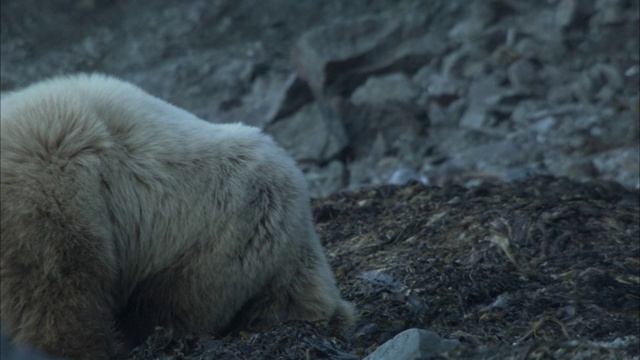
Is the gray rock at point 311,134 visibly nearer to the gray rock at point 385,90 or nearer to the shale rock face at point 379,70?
the shale rock face at point 379,70

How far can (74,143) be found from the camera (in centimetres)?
432

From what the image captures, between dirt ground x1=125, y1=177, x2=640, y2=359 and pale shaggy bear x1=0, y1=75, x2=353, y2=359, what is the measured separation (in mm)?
189

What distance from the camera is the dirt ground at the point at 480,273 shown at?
172 inches

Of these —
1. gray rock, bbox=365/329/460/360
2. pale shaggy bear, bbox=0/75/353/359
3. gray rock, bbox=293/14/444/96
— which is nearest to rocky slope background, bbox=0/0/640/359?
gray rock, bbox=293/14/444/96

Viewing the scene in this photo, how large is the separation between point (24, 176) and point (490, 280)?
227 centimetres

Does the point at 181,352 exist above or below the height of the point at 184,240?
below

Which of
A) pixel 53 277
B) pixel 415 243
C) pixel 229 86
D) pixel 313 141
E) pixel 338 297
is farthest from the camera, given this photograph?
pixel 229 86

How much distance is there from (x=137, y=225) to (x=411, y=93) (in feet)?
23.6

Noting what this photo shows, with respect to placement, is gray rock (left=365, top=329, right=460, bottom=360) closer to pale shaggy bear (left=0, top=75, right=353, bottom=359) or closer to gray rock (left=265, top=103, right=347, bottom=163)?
pale shaggy bear (left=0, top=75, right=353, bottom=359)

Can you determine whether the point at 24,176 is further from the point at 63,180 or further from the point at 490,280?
the point at 490,280

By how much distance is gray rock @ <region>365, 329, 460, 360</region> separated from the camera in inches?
145

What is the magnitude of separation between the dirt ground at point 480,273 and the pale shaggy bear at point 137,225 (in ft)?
0.62

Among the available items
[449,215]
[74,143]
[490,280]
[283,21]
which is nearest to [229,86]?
[283,21]

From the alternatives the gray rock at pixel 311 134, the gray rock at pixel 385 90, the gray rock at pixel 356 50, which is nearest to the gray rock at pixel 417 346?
the gray rock at pixel 311 134
